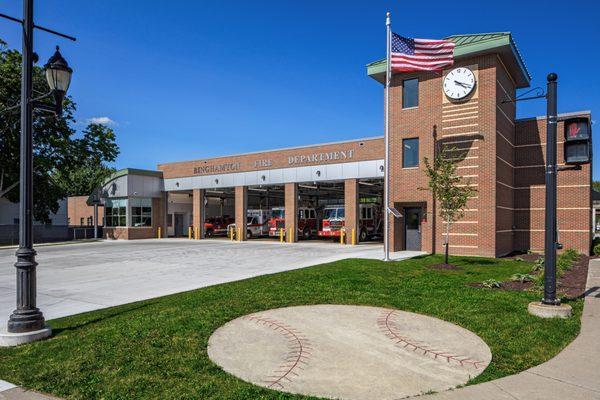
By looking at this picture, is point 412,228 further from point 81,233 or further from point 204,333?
point 81,233

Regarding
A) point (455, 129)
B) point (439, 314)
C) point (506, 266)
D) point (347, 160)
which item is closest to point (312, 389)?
point (439, 314)

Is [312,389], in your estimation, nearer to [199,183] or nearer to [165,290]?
[165,290]

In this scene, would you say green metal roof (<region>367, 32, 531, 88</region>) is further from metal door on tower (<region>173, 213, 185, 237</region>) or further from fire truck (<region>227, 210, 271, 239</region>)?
metal door on tower (<region>173, 213, 185, 237</region>)

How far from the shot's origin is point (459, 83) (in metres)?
19.5

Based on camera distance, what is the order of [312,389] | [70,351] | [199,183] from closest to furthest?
1. [312,389]
2. [70,351]
3. [199,183]

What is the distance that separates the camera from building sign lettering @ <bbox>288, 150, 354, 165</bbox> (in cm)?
2798

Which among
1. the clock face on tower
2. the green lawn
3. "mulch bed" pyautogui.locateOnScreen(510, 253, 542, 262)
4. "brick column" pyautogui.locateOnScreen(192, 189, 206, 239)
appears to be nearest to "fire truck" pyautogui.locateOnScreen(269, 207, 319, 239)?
"brick column" pyautogui.locateOnScreen(192, 189, 206, 239)

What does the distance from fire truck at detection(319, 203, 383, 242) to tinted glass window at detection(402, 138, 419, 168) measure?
8399mm

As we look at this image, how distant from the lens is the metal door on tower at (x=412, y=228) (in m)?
21.4

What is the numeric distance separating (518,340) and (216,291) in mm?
6553

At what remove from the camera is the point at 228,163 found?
34500mm

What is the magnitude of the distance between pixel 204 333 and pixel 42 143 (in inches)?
1363

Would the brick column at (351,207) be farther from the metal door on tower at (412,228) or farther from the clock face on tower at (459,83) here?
the clock face on tower at (459,83)

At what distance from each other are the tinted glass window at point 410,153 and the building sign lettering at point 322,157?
264 inches
